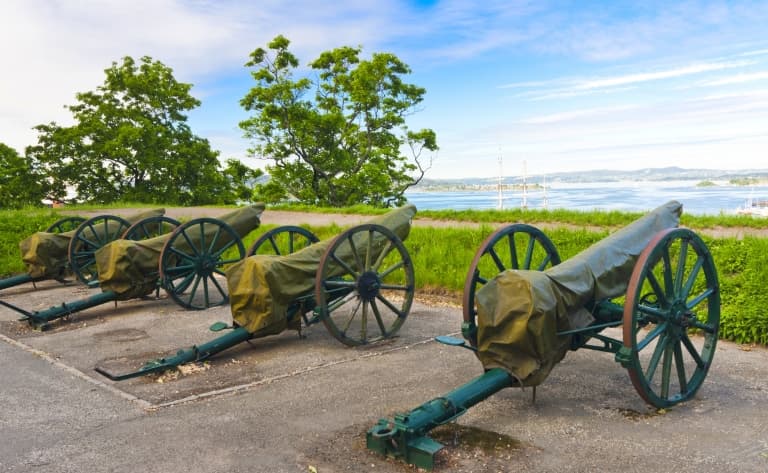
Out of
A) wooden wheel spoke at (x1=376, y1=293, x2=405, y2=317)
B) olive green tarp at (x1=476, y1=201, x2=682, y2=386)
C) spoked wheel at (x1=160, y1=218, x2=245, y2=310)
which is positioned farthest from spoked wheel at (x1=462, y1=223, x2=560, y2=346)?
spoked wheel at (x1=160, y1=218, x2=245, y2=310)

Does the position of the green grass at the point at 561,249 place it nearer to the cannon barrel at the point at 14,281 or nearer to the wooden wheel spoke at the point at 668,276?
the wooden wheel spoke at the point at 668,276

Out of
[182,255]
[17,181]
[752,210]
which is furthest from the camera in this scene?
[17,181]

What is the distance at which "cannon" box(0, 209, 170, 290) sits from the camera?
11569 millimetres

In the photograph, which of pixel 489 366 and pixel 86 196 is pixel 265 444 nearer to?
pixel 489 366

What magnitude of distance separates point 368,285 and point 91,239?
7332 millimetres

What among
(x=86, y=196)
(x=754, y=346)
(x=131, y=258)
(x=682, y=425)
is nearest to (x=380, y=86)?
(x=86, y=196)

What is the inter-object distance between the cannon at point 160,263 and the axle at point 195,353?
8.68 ft

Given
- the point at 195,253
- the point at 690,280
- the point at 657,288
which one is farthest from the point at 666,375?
the point at 195,253

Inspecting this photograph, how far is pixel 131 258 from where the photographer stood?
29.9 feet

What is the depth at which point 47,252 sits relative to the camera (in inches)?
464

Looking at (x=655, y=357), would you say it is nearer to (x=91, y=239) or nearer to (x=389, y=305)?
(x=389, y=305)

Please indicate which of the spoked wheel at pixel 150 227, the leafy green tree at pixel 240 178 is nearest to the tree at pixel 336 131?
the leafy green tree at pixel 240 178

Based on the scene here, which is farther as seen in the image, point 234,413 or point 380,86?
Answer: point 380,86

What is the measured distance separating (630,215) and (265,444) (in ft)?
34.8
